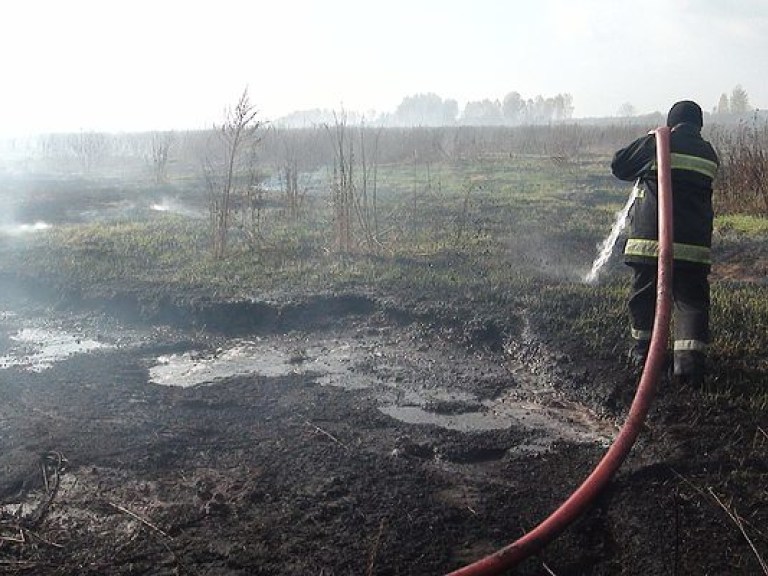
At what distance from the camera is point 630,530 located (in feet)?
10.6

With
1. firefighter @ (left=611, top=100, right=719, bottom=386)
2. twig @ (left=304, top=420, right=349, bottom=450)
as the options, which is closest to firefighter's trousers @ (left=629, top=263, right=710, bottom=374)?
firefighter @ (left=611, top=100, right=719, bottom=386)

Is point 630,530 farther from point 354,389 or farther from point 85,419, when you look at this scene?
point 85,419

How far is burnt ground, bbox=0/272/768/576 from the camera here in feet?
10.3

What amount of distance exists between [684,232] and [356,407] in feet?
8.53

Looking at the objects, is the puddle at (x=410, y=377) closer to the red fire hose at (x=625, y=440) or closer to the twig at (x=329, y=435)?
the twig at (x=329, y=435)

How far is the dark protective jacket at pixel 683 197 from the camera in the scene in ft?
14.7

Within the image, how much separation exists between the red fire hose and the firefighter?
1.08ft

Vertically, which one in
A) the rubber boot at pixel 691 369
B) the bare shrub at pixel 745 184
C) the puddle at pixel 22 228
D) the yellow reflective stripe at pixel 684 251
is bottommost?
the rubber boot at pixel 691 369

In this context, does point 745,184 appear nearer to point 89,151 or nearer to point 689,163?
point 689,163

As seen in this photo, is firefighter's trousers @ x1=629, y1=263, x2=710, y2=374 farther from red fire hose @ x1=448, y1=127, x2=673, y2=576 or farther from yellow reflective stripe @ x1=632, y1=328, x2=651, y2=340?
red fire hose @ x1=448, y1=127, x2=673, y2=576

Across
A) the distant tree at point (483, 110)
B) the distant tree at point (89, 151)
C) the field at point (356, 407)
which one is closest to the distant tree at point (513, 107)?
the distant tree at point (483, 110)

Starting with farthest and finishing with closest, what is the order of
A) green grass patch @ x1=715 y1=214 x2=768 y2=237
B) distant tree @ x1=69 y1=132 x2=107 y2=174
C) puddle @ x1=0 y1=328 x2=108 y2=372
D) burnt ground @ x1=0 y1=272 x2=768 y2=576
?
distant tree @ x1=69 y1=132 x2=107 y2=174 < green grass patch @ x1=715 y1=214 x2=768 y2=237 < puddle @ x1=0 y1=328 x2=108 y2=372 < burnt ground @ x1=0 y1=272 x2=768 y2=576

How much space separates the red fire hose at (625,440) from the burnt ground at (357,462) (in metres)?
0.22

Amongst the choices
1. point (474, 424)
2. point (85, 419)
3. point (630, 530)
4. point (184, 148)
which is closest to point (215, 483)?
point (85, 419)
